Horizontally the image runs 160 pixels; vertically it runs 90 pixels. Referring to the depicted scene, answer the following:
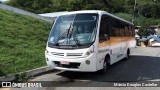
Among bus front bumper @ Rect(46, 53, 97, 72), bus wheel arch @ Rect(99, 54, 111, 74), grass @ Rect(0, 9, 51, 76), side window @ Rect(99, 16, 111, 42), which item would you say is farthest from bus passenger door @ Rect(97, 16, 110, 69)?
grass @ Rect(0, 9, 51, 76)

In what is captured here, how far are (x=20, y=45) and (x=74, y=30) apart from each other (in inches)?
243

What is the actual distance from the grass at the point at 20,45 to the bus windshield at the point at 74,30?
217 centimetres

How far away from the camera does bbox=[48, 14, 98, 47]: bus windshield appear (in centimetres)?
1002

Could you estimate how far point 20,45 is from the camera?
50.9ft

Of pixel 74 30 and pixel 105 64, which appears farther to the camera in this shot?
pixel 105 64

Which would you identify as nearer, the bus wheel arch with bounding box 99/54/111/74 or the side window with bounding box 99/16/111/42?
the side window with bounding box 99/16/111/42

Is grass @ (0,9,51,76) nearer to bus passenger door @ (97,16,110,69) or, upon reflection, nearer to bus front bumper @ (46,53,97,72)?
bus front bumper @ (46,53,97,72)

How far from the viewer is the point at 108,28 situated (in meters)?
11.9

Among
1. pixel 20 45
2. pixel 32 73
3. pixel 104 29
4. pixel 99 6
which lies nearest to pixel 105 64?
pixel 104 29

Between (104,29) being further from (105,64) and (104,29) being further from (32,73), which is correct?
(32,73)

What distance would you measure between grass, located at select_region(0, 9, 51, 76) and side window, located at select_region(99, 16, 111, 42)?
3532mm

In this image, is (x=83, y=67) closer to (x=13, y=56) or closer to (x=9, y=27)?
(x=13, y=56)

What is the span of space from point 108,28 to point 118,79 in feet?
8.89

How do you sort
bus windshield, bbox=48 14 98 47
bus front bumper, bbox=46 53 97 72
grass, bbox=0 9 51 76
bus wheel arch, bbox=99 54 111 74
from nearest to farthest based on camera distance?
bus front bumper, bbox=46 53 97 72 → bus windshield, bbox=48 14 98 47 → bus wheel arch, bbox=99 54 111 74 → grass, bbox=0 9 51 76
